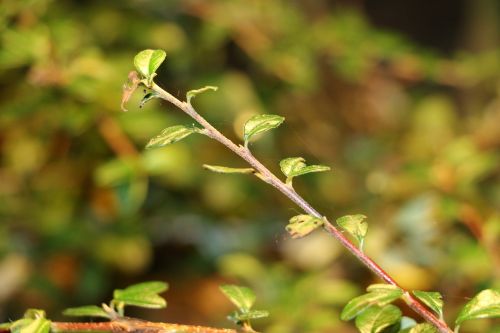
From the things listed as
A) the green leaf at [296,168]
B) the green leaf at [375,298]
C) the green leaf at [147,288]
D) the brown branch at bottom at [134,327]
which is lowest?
the brown branch at bottom at [134,327]

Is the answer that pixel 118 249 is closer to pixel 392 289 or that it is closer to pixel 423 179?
pixel 423 179

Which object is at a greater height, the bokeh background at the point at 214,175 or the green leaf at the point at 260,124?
the bokeh background at the point at 214,175

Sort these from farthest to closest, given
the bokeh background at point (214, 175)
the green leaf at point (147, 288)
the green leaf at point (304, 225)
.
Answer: the bokeh background at point (214, 175) → the green leaf at point (147, 288) → the green leaf at point (304, 225)

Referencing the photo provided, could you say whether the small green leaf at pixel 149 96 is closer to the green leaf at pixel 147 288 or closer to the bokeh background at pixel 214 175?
the green leaf at pixel 147 288

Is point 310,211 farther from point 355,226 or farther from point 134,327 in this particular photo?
point 134,327

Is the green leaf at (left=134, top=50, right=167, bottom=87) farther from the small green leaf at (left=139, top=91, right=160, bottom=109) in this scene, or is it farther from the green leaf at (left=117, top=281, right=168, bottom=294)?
the green leaf at (left=117, top=281, right=168, bottom=294)

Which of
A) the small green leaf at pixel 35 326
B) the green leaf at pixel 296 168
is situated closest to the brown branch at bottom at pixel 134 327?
the small green leaf at pixel 35 326
